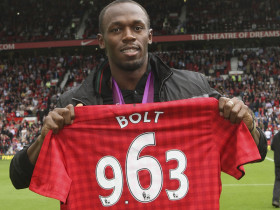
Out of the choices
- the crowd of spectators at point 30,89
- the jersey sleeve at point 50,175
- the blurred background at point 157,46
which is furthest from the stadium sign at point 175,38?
the jersey sleeve at point 50,175

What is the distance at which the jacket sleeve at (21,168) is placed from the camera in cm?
284

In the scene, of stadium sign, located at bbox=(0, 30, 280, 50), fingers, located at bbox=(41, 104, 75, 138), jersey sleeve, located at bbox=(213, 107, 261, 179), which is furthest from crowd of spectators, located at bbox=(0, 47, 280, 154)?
fingers, located at bbox=(41, 104, 75, 138)

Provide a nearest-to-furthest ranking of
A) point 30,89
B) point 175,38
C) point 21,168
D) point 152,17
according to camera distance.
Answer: point 21,168
point 175,38
point 30,89
point 152,17

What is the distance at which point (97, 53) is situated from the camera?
32750mm

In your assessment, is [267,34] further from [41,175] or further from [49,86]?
[41,175]

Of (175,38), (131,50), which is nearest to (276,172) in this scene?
(131,50)

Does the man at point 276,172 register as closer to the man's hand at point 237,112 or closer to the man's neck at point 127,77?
the man's hand at point 237,112

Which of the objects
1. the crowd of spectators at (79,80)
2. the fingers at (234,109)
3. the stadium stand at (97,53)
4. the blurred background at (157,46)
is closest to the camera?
the fingers at (234,109)

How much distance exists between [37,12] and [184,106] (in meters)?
33.8

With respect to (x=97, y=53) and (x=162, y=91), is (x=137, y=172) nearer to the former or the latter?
Result: (x=162, y=91)

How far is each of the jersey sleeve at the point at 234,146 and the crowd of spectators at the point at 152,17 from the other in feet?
87.8

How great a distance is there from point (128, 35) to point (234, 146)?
102cm

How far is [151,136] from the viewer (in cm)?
297

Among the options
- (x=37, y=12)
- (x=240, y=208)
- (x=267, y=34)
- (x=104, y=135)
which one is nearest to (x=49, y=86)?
(x=37, y=12)
